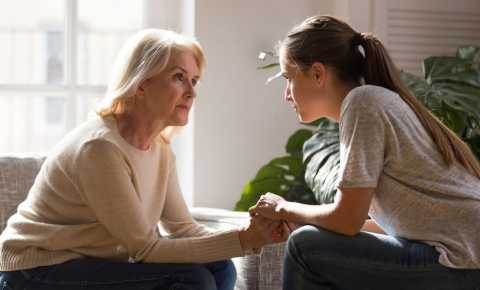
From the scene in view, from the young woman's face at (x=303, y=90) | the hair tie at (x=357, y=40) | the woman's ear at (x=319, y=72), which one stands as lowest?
the young woman's face at (x=303, y=90)

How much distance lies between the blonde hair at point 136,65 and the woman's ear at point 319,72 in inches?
16.3

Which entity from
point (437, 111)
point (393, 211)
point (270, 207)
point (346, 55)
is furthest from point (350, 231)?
point (437, 111)

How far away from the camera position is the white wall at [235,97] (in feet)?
11.0

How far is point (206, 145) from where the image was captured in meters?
3.34

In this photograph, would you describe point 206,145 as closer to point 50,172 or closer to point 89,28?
point 89,28

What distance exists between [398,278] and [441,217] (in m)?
0.17

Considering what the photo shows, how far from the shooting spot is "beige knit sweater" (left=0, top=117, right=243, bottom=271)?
2062mm

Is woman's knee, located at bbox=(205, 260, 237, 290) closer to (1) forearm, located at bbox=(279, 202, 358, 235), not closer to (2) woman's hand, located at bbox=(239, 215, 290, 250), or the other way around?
(2) woman's hand, located at bbox=(239, 215, 290, 250)

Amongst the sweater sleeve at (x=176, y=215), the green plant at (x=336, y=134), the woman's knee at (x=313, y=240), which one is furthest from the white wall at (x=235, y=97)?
the woman's knee at (x=313, y=240)

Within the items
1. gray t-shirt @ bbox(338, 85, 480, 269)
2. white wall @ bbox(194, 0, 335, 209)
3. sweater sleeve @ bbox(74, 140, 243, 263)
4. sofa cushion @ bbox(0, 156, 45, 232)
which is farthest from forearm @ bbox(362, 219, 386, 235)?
white wall @ bbox(194, 0, 335, 209)

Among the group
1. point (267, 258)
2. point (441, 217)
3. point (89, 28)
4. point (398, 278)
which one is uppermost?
point (89, 28)

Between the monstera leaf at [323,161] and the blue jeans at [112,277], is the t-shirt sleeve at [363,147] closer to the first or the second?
the blue jeans at [112,277]

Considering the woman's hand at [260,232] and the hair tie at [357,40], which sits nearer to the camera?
the hair tie at [357,40]

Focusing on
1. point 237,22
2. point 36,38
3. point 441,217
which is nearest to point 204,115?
point 237,22
